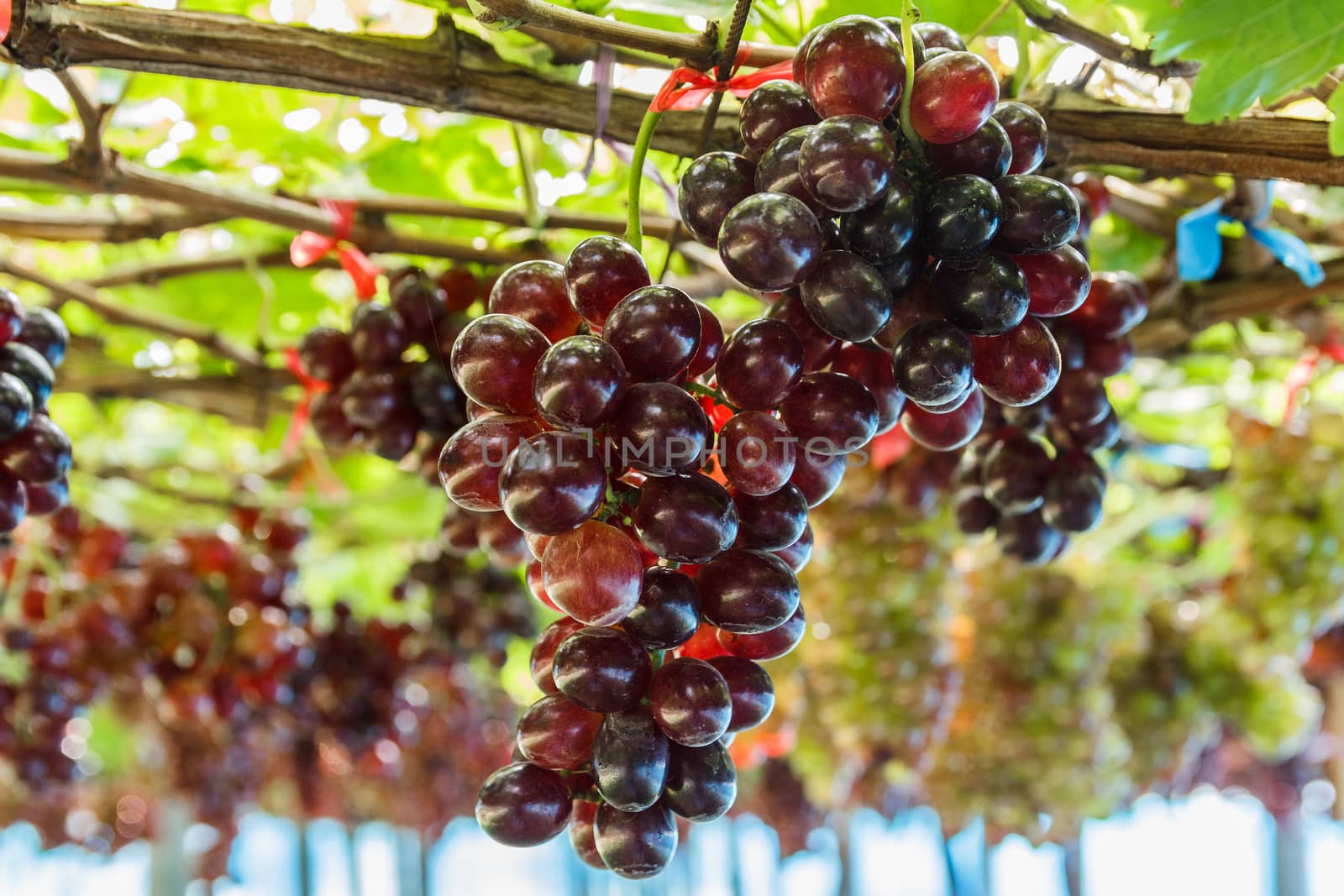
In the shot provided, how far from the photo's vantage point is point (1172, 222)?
137cm

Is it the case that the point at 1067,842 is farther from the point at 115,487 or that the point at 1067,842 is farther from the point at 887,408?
the point at 115,487

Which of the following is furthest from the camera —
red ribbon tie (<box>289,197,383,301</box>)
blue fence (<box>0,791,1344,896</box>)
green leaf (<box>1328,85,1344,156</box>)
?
blue fence (<box>0,791,1344,896</box>)

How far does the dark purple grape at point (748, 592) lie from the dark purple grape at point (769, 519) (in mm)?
12

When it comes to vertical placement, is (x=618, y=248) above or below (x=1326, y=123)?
below

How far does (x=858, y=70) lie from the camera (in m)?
0.63

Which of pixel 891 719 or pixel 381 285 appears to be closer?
pixel 381 285

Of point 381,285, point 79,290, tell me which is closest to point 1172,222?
point 381,285

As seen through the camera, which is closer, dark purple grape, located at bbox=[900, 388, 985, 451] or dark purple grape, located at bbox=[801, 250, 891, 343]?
dark purple grape, located at bbox=[801, 250, 891, 343]

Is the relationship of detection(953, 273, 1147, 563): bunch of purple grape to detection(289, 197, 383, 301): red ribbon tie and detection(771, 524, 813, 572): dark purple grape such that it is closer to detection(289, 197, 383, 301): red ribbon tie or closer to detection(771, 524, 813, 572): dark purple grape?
detection(771, 524, 813, 572): dark purple grape

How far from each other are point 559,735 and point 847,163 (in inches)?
14.5

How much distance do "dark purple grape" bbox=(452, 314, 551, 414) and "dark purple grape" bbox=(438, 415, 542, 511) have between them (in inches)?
0.5

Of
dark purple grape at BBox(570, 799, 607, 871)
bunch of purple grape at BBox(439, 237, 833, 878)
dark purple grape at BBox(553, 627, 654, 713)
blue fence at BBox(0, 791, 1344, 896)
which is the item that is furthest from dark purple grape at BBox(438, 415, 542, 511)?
blue fence at BBox(0, 791, 1344, 896)

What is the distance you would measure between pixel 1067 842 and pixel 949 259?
2.03 m

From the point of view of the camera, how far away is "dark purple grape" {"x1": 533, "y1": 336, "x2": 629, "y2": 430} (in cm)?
59
